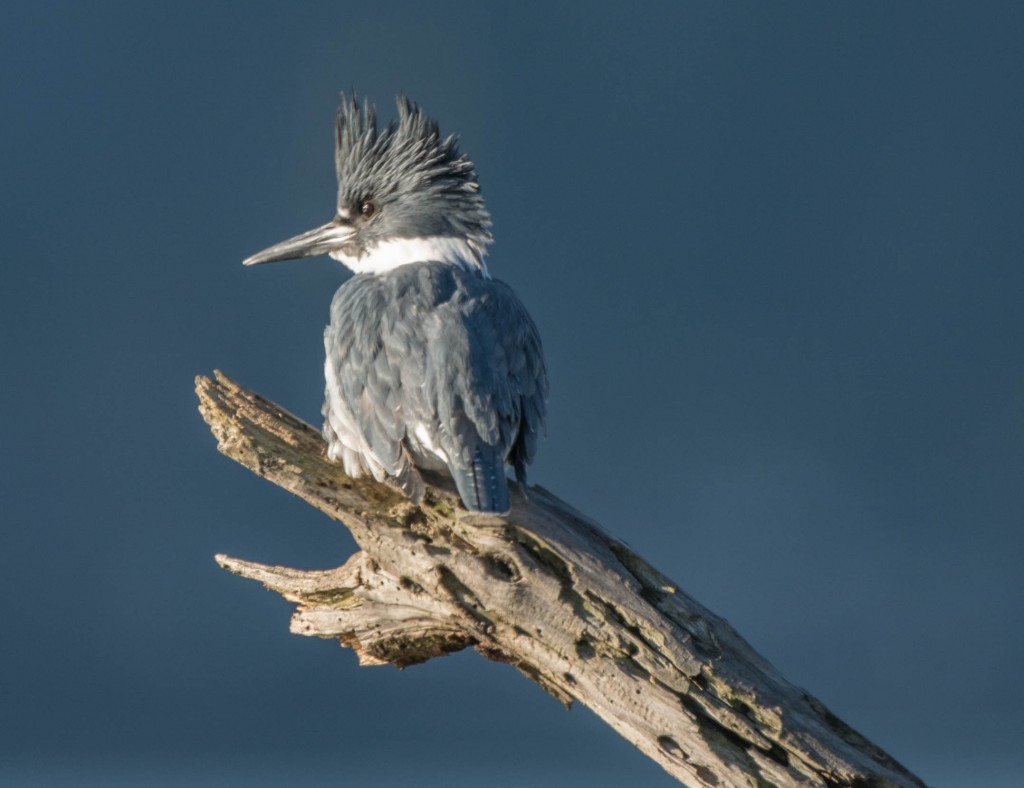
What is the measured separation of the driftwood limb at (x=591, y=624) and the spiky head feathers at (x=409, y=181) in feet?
2.26

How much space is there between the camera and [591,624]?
277 cm

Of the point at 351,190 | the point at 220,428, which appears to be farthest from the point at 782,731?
the point at 351,190

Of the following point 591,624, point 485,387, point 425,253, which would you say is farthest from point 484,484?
point 425,253

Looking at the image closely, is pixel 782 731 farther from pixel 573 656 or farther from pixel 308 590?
pixel 308 590

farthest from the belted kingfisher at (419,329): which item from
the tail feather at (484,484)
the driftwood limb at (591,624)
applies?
the driftwood limb at (591,624)

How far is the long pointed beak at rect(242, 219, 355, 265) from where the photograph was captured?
339 centimetres

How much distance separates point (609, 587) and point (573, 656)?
0.16 m

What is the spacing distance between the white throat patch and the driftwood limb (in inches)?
23.4

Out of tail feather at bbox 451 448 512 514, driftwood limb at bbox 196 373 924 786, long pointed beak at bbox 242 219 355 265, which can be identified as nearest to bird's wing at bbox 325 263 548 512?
tail feather at bbox 451 448 512 514

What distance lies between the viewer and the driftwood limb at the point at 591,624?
274 cm

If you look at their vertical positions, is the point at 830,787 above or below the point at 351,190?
below

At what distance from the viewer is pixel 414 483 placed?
9.14ft

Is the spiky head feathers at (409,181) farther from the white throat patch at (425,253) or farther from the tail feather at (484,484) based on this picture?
the tail feather at (484,484)

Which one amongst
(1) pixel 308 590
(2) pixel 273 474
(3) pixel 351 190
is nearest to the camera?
(2) pixel 273 474
